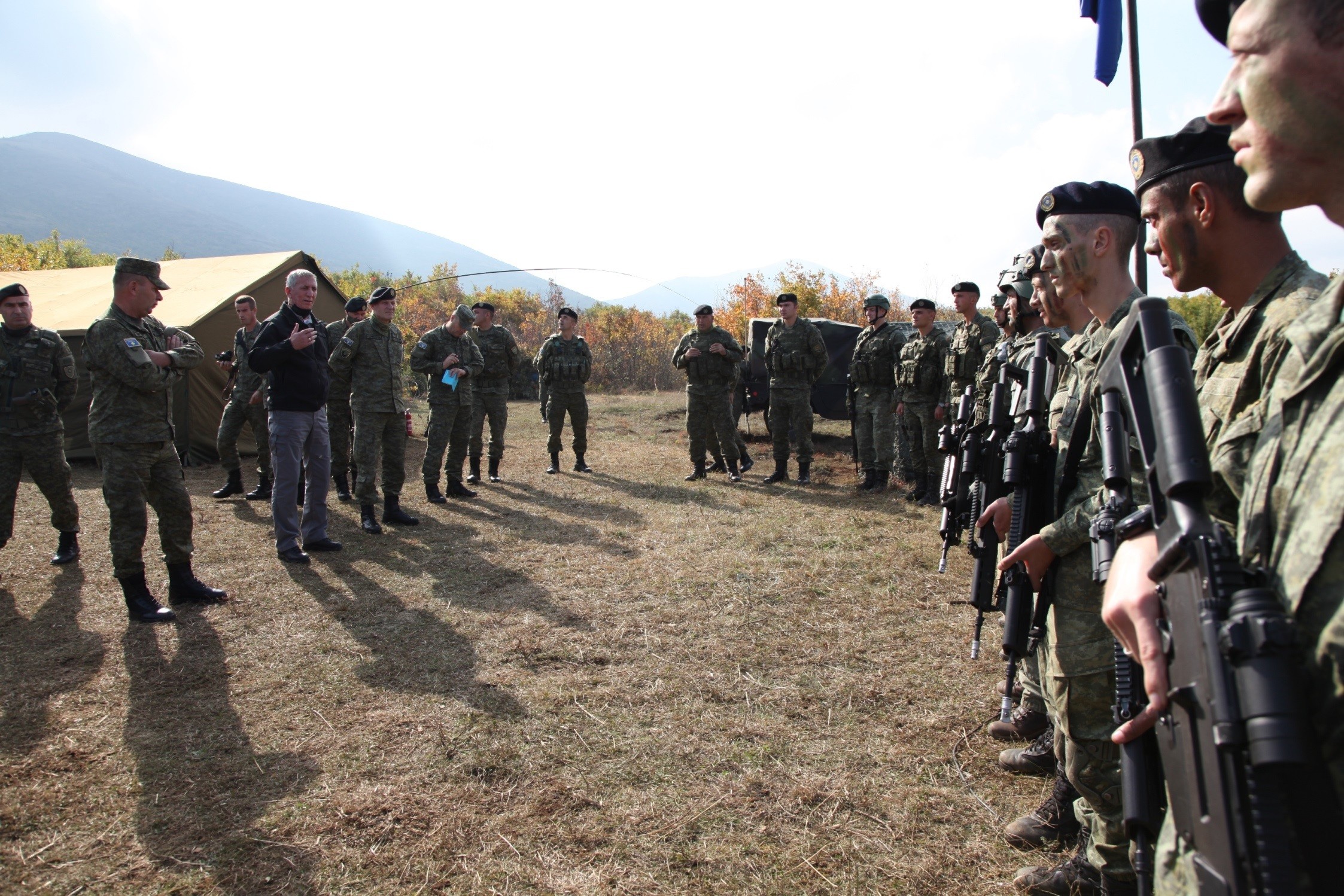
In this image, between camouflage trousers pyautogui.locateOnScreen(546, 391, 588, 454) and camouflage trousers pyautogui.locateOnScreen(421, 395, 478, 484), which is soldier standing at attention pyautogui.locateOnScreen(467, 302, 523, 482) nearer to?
camouflage trousers pyautogui.locateOnScreen(421, 395, 478, 484)

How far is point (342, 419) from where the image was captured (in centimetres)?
776

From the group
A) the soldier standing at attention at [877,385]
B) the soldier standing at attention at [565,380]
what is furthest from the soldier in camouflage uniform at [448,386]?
the soldier standing at attention at [877,385]

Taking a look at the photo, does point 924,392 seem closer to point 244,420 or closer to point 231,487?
point 244,420

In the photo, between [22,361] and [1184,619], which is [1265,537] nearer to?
[1184,619]

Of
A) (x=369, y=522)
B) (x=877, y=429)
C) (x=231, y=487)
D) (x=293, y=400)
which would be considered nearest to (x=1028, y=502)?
(x=293, y=400)

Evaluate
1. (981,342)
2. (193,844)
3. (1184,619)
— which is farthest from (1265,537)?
(981,342)

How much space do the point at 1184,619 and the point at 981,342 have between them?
243 inches

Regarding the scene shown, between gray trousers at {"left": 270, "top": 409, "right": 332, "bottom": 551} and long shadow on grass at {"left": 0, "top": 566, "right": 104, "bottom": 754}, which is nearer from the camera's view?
long shadow on grass at {"left": 0, "top": 566, "right": 104, "bottom": 754}

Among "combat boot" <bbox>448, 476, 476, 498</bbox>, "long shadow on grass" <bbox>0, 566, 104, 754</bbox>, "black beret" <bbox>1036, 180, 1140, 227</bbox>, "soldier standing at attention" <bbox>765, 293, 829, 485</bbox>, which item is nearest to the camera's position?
"black beret" <bbox>1036, 180, 1140, 227</bbox>

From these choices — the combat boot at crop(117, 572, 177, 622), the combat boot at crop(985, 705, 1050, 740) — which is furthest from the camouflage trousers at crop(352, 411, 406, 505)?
the combat boot at crop(985, 705, 1050, 740)

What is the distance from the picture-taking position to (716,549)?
607cm

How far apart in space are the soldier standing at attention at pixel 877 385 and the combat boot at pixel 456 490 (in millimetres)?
4343

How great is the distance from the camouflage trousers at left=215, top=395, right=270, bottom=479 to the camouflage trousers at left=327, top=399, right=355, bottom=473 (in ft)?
2.24

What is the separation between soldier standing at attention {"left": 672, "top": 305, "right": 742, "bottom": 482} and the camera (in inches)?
343
